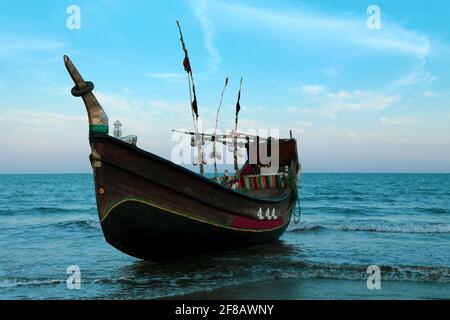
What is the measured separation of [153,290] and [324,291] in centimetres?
341

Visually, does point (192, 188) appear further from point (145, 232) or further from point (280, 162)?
point (280, 162)

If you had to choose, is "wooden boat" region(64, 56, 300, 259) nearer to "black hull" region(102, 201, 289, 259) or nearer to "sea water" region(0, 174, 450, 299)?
"black hull" region(102, 201, 289, 259)

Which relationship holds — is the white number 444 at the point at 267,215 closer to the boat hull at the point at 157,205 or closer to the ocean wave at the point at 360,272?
the boat hull at the point at 157,205

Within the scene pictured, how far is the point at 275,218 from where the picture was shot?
1327 cm

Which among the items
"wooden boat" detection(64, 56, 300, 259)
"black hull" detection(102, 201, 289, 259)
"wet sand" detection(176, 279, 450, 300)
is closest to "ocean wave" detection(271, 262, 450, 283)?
"wet sand" detection(176, 279, 450, 300)

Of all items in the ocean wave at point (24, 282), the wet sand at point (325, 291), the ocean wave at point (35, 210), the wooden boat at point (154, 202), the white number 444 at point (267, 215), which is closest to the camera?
the wet sand at point (325, 291)

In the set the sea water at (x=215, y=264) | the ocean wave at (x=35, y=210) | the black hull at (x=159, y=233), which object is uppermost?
the black hull at (x=159, y=233)

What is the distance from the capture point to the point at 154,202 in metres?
9.02

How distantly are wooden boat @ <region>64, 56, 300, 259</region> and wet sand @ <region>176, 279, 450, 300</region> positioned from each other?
1753 millimetres

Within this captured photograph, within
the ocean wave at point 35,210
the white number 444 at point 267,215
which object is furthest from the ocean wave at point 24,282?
the ocean wave at point 35,210

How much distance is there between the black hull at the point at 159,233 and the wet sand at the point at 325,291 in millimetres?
1677

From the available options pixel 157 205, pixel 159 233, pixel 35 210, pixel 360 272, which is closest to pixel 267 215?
pixel 360 272

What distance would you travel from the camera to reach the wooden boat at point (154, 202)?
27.8ft

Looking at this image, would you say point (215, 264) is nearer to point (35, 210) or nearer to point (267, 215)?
point (267, 215)
